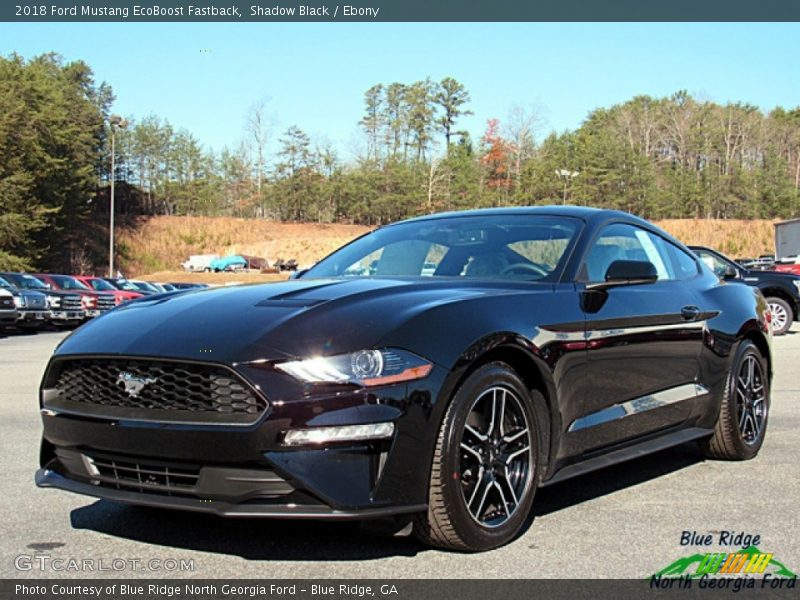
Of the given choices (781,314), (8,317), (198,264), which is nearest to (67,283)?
(8,317)

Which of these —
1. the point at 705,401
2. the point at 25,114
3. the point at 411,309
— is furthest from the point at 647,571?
the point at 25,114

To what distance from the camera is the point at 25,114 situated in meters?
58.7

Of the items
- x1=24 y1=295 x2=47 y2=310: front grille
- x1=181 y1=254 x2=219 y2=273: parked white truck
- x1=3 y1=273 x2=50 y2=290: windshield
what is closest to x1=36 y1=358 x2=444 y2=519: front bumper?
x1=24 y1=295 x2=47 y2=310: front grille

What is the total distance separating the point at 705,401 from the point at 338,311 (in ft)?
9.10

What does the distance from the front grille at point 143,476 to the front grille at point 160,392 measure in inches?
7.7

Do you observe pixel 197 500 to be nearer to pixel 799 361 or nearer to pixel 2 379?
pixel 2 379

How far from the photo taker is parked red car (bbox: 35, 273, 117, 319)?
25.5m

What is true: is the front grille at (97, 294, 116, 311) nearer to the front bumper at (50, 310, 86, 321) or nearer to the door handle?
the front bumper at (50, 310, 86, 321)

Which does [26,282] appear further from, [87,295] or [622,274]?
[622,274]

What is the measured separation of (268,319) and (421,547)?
1.15 metres

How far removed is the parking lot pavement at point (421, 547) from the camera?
347cm

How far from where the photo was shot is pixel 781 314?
58.9 feet

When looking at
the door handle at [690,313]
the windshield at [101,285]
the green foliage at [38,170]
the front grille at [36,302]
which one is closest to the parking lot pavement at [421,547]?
the door handle at [690,313]

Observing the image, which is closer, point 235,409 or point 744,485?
point 235,409
